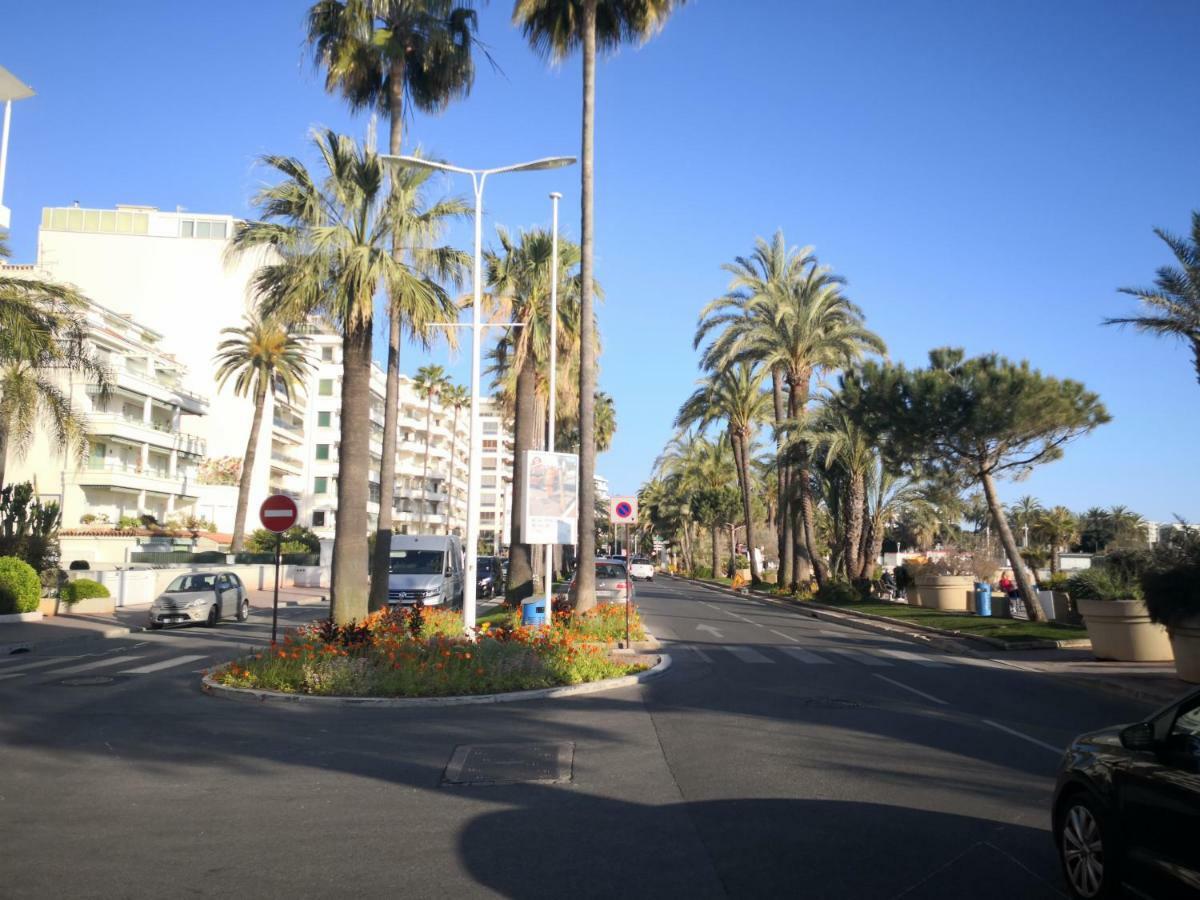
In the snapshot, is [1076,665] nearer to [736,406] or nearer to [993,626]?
[993,626]

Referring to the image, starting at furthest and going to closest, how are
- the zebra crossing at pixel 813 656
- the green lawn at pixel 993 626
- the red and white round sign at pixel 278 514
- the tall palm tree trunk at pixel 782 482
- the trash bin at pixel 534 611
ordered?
the tall palm tree trunk at pixel 782 482
the green lawn at pixel 993 626
the trash bin at pixel 534 611
the zebra crossing at pixel 813 656
the red and white round sign at pixel 278 514

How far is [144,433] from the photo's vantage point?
2117 inches

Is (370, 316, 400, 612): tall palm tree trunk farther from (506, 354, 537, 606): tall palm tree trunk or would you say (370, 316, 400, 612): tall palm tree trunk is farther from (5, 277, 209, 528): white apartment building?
(5, 277, 209, 528): white apartment building

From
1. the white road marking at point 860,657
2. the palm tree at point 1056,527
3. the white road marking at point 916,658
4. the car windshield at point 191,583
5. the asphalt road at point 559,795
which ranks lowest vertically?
the asphalt road at point 559,795

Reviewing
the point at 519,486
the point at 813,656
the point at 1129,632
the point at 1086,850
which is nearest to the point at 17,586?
the point at 519,486

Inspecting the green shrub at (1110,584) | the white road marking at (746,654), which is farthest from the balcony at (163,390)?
the green shrub at (1110,584)

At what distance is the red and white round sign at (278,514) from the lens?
1705 cm

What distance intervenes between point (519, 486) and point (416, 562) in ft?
13.5

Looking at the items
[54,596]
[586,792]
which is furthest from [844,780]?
[54,596]

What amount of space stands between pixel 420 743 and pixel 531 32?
18805 millimetres

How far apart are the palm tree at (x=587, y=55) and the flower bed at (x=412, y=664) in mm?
5398

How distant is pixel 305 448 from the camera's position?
77.2 meters

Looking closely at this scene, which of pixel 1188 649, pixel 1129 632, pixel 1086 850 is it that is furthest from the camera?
pixel 1129 632

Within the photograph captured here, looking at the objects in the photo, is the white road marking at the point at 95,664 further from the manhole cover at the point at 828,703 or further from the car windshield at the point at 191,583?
the manhole cover at the point at 828,703
